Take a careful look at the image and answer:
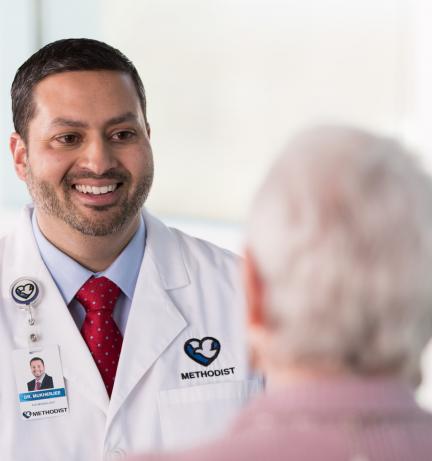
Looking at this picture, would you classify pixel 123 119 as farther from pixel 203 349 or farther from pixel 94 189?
pixel 203 349

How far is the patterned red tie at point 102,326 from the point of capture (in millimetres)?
1924

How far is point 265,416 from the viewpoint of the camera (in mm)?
853

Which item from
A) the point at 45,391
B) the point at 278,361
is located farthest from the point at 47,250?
the point at 278,361

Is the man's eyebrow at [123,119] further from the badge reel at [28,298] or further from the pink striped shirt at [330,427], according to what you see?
the pink striped shirt at [330,427]

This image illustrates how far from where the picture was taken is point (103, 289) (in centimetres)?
200

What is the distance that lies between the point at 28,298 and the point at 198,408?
0.47 metres

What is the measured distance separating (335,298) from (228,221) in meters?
3.95

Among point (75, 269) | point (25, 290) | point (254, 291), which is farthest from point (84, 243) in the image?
point (254, 291)

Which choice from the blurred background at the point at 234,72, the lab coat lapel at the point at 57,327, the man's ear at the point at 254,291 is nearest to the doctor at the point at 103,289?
the lab coat lapel at the point at 57,327

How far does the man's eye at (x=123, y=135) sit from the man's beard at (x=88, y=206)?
8 centimetres

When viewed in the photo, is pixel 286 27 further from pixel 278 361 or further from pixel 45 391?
pixel 278 361

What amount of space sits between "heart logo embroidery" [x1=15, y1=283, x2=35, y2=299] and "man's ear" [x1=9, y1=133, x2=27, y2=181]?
31 cm

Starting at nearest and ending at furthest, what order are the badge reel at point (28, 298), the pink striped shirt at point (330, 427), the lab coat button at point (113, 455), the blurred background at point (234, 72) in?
the pink striped shirt at point (330, 427) < the lab coat button at point (113, 455) < the badge reel at point (28, 298) < the blurred background at point (234, 72)

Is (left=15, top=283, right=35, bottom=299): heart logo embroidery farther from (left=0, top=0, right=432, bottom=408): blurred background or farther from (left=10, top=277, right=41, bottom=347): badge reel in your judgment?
(left=0, top=0, right=432, bottom=408): blurred background
